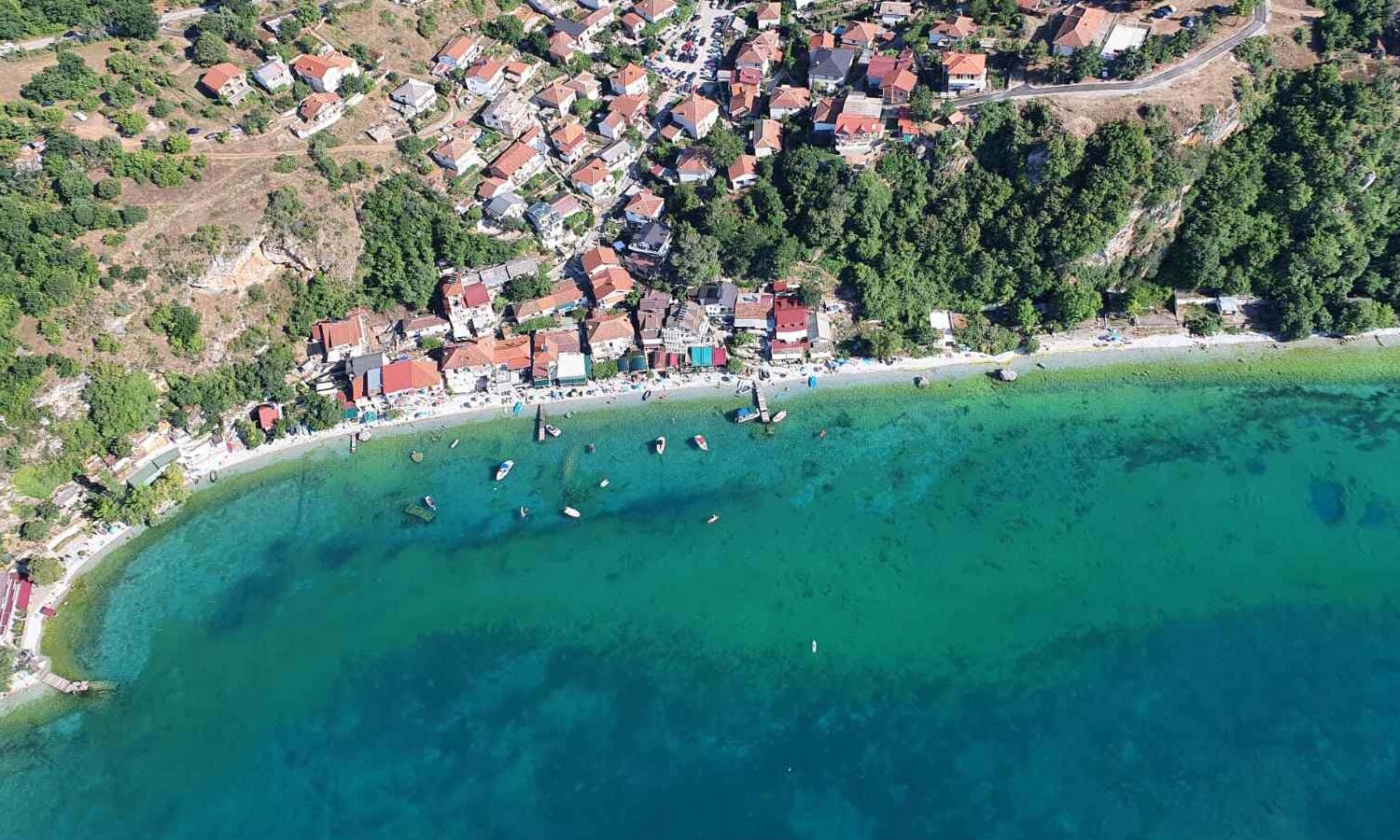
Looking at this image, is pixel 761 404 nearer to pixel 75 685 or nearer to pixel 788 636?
pixel 788 636

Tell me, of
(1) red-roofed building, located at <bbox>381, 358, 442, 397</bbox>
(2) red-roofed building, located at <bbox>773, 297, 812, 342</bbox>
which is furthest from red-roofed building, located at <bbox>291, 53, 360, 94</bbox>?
(2) red-roofed building, located at <bbox>773, 297, 812, 342</bbox>

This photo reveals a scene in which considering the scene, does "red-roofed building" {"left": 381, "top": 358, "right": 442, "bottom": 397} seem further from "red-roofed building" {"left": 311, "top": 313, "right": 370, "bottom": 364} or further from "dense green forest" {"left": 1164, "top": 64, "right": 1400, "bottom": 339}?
"dense green forest" {"left": 1164, "top": 64, "right": 1400, "bottom": 339}

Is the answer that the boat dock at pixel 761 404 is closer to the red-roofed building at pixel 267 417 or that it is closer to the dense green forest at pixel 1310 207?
the dense green forest at pixel 1310 207

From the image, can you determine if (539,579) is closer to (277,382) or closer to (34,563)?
(277,382)

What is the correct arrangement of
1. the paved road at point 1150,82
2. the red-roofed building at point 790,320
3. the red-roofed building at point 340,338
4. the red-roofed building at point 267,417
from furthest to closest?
the red-roofed building at point 340,338 < the red-roofed building at point 790,320 < the red-roofed building at point 267,417 < the paved road at point 1150,82

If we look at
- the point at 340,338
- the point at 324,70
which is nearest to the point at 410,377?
the point at 340,338

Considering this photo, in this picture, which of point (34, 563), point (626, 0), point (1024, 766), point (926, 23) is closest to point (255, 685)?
point (34, 563)

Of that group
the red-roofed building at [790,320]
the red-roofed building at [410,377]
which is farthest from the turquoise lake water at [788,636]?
the red-roofed building at [790,320]
